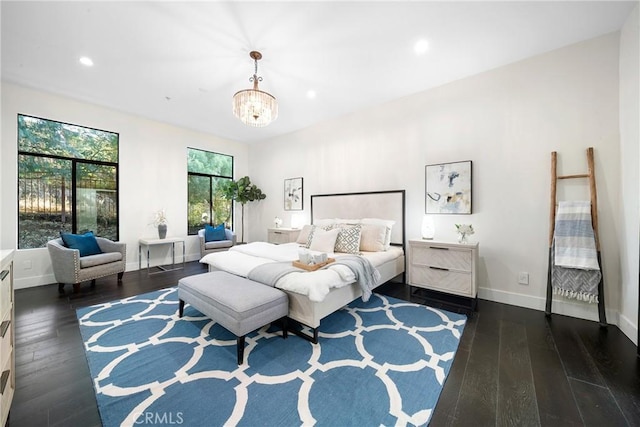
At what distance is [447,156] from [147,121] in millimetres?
5474

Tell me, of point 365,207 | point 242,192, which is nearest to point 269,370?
point 365,207

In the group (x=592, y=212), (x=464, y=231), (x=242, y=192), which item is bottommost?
(x=464, y=231)

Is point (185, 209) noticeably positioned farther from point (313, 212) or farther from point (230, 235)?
point (313, 212)

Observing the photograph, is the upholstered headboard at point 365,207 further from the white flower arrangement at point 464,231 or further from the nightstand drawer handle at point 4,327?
the nightstand drawer handle at point 4,327

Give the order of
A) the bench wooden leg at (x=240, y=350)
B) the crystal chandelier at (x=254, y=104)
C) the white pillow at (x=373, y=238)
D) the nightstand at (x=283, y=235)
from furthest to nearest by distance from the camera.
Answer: the nightstand at (x=283, y=235)
the white pillow at (x=373, y=238)
the crystal chandelier at (x=254, y=104)
the bench wooden leg at (x=240, y=350)

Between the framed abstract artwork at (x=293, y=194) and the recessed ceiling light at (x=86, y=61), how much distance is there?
352 cm

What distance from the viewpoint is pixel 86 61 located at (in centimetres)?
292

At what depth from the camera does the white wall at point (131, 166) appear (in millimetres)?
3438

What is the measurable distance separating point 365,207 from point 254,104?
2449mm

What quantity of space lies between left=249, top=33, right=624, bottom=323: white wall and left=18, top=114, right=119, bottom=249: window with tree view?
184 inches

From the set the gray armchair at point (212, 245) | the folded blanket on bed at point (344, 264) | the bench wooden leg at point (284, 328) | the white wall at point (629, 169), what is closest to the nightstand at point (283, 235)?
the gray armchair at point (212, 245)

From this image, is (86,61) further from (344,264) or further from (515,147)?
(515,147)

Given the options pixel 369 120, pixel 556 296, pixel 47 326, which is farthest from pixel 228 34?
pixel 556 296

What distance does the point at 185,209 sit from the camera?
211 inches
